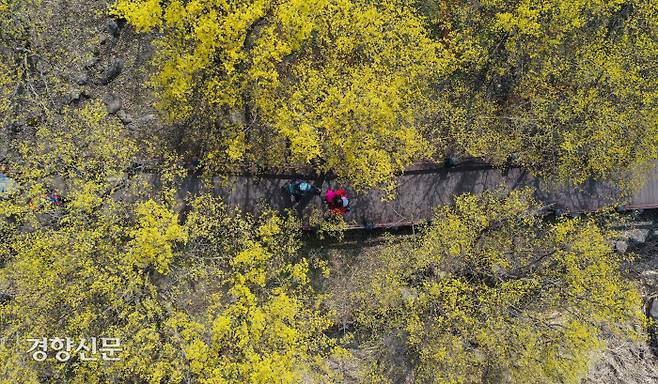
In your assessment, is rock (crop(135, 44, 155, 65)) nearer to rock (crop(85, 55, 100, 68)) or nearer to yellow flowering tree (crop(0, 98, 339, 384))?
rock (crop(85, 55, 100, 68))

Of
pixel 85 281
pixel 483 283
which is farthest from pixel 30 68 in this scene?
pixel 483 283

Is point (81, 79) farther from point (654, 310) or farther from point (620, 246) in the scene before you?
point (654, 310)

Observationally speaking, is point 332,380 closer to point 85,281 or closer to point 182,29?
point 85,281

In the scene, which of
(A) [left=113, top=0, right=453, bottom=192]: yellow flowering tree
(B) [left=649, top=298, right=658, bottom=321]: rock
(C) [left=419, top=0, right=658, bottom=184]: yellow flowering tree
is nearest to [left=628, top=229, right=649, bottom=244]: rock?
(B) [left=649, top=298, right=658, bottom=321]: rock

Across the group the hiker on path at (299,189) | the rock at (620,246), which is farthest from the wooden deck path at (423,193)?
the rock at (620,246)

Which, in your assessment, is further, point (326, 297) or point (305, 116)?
point (326, 297)

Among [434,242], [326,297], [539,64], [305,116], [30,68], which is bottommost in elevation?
[326,297]
